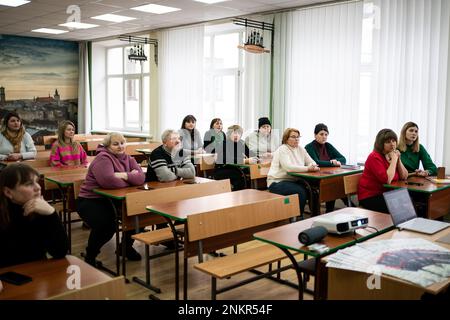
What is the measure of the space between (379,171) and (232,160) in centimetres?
233

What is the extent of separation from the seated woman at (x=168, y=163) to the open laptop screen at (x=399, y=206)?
223cm

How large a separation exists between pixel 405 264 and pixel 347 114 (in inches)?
176

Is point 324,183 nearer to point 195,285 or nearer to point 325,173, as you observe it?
point 325,173

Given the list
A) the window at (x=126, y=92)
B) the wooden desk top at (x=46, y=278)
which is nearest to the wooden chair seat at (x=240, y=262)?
the wooden desk top at (x=46, y=278)

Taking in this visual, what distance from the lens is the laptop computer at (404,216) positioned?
2.59 metres

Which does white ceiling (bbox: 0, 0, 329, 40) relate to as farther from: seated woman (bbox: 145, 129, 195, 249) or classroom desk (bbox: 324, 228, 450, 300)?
classroom desk (bbox: 324, 228, 450, 300)

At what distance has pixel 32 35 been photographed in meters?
10.3

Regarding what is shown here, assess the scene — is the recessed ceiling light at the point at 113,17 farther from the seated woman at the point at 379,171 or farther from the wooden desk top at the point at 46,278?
the wooden desk top at the point at 46,278

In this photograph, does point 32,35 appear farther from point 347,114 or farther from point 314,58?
point 347,114

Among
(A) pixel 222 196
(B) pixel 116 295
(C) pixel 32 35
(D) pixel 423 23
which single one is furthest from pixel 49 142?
(B) pixel 116 295

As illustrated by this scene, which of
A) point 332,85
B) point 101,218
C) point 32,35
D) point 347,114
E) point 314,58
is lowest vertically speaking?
point 101,218

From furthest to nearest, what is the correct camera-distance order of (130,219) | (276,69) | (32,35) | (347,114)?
(32,35) < (276,69) < (347,114) < (130,219)

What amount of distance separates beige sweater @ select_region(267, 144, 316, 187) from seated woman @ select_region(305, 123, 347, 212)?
330 millimetres

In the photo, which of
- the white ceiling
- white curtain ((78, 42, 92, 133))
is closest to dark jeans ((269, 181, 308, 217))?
the white ceiling
